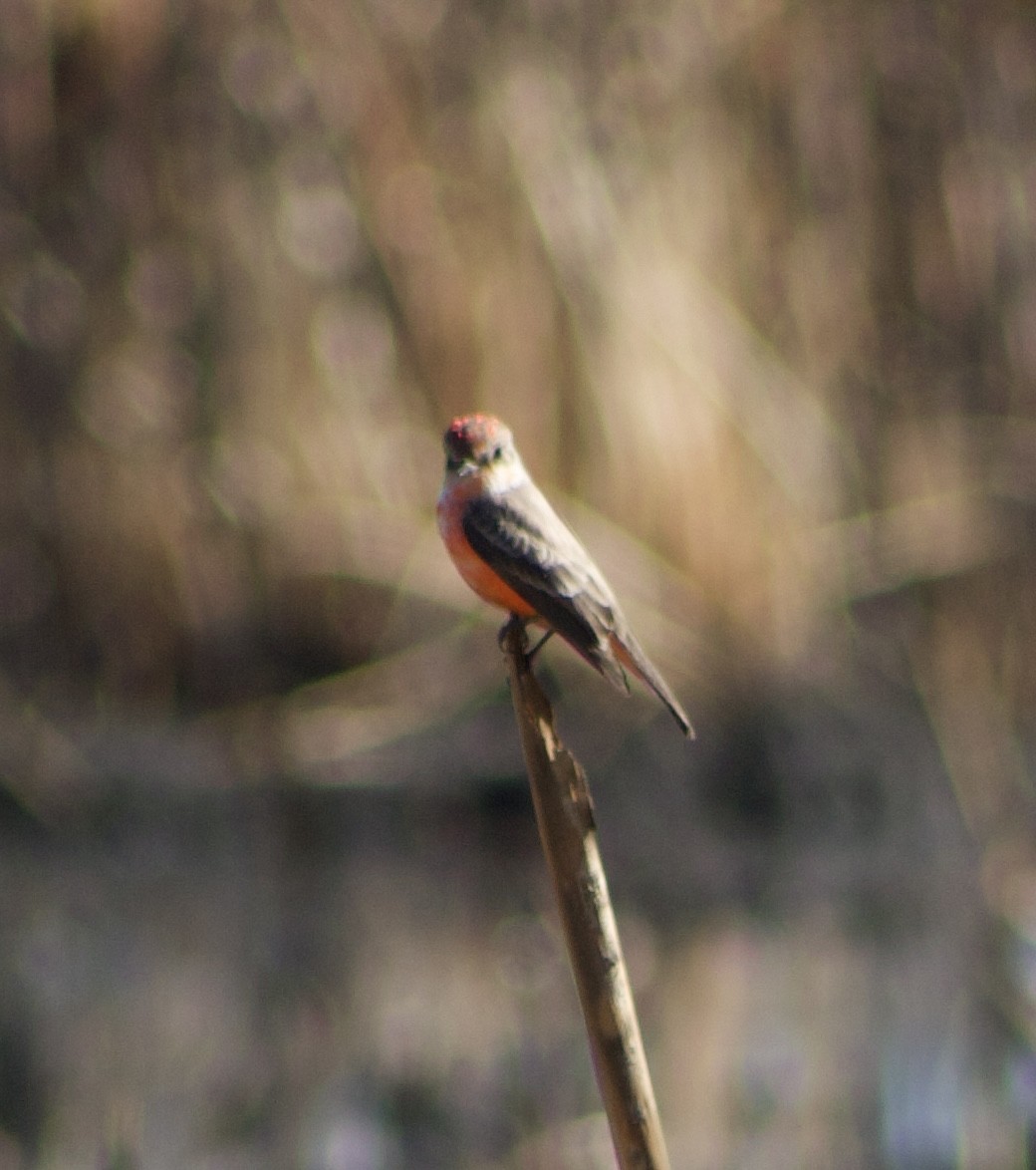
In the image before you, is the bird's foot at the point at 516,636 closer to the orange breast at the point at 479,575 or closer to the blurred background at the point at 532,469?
the orange breast at the point at 479,575

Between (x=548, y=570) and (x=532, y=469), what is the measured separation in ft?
8.66

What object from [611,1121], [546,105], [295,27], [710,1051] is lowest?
[710,1051]

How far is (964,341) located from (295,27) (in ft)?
6.77

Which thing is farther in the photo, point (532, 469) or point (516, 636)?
point (532, 469)

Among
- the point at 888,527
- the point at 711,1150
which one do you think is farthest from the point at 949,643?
the point at 711,1150

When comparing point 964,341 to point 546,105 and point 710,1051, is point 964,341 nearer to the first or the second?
point 546,105

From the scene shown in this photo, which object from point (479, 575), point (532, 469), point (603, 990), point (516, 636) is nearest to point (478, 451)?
point (479, 575)

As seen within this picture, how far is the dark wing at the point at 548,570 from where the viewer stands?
193 centimetres

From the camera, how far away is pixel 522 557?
200 cm

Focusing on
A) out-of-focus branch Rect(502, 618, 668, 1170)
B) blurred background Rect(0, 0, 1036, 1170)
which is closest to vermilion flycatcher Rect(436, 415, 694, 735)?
out-of-focus branch Rect(502, 618, 668, 1170)

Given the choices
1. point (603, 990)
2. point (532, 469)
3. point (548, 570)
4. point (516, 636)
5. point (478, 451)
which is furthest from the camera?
point (532, 469)

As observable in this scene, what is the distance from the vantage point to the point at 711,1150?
356 cm

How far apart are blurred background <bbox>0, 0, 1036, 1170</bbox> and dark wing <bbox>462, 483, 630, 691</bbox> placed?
2291 mm

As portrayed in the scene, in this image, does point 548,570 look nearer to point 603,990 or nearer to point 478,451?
point 478,451
